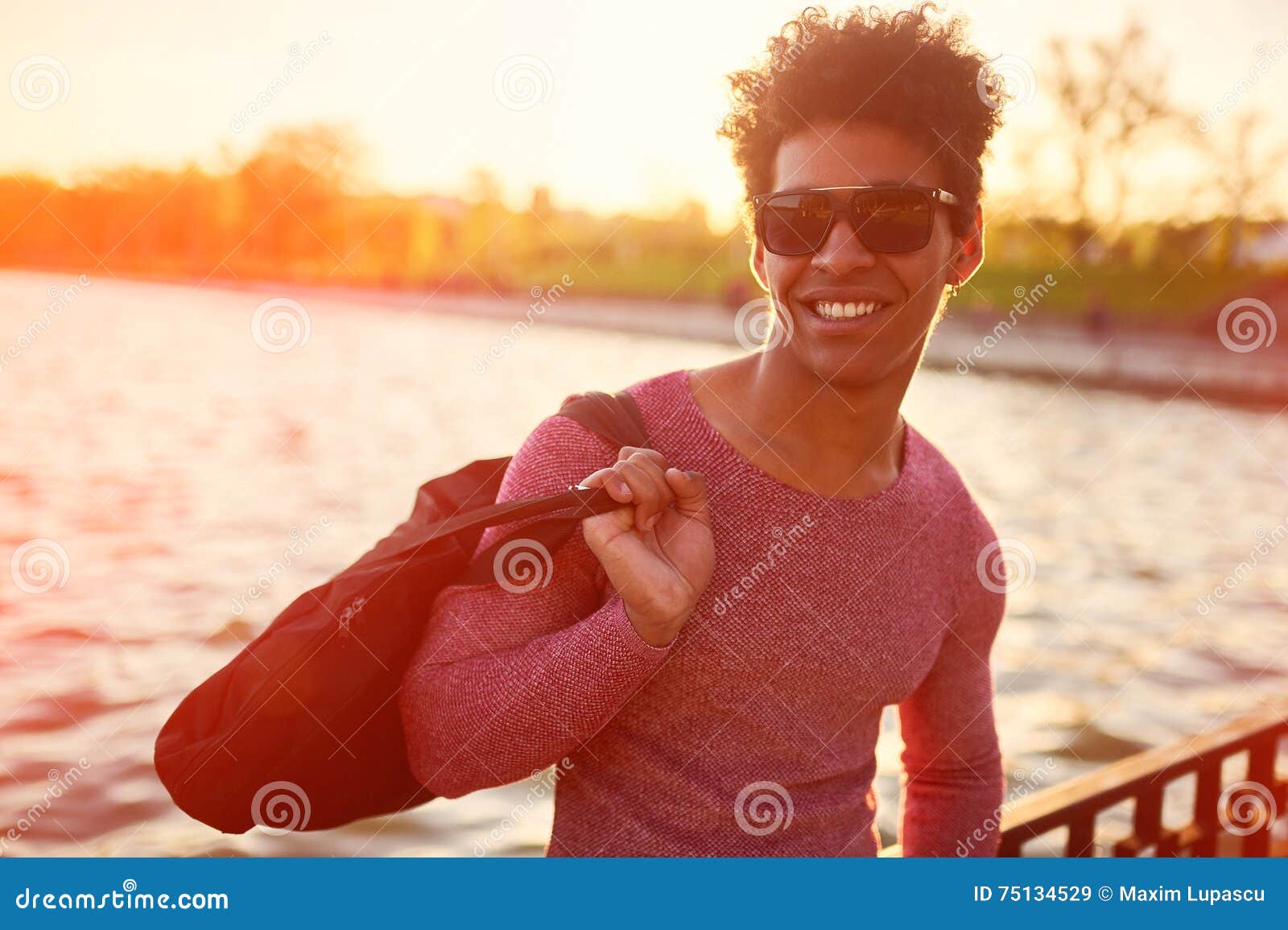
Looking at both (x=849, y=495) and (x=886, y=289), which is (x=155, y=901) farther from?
(x=886, y=289)

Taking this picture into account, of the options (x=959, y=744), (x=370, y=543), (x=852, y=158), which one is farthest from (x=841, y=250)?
(x=370, y=543)

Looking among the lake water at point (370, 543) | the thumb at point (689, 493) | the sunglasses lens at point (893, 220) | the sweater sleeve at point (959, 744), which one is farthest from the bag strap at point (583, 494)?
the lake water at point (370, 543)

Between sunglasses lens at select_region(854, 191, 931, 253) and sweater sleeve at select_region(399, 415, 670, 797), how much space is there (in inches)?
23.9

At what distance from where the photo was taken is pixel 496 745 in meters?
1.73

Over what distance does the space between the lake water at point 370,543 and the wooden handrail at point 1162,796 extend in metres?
2.65

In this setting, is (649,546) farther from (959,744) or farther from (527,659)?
(959,744)

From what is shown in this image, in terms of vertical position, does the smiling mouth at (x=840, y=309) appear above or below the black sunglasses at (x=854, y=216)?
below

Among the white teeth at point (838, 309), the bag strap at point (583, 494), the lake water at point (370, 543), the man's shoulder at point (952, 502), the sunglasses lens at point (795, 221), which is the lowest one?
the bag strap at point (583, 494)

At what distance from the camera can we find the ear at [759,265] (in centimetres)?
218

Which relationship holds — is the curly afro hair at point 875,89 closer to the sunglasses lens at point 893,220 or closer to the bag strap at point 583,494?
the sunglasses lens at point 893,220

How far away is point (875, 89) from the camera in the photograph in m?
2.01

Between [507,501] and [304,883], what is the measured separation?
82cm

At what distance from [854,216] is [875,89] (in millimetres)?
235

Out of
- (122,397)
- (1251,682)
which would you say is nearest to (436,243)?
(122,397)
